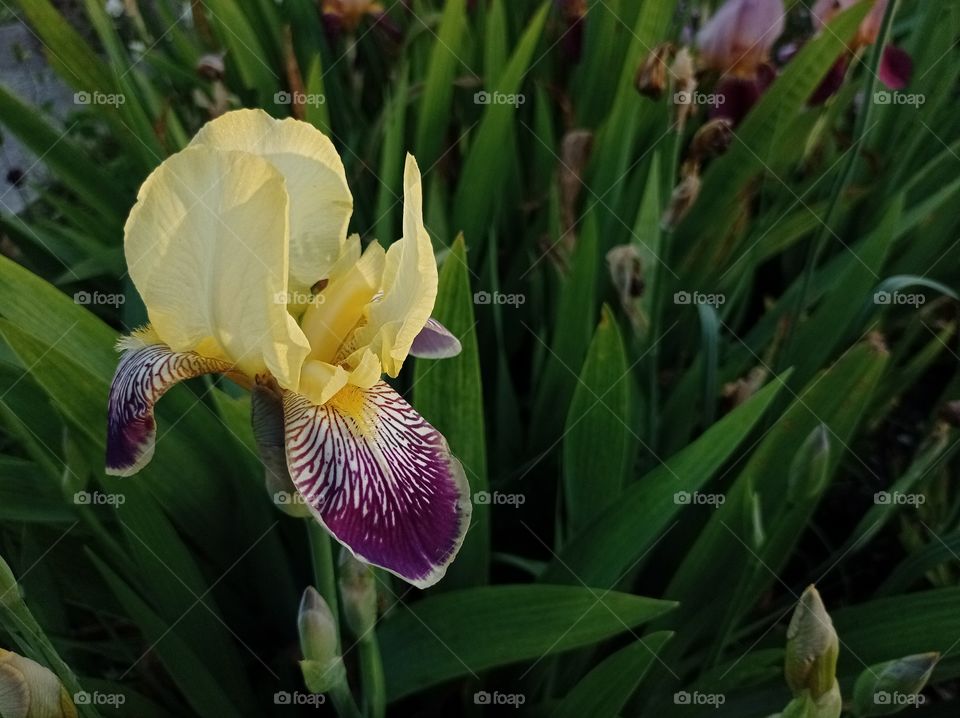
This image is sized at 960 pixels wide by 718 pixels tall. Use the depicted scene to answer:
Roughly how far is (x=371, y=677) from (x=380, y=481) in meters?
0.25

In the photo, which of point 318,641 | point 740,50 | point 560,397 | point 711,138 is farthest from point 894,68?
Answer: point 318,641

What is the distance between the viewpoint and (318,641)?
2.13 feet

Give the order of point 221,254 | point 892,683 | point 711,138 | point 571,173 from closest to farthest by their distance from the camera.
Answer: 1. point 221,254
2. point 892,683
3. point 711,138
4. point 571,173

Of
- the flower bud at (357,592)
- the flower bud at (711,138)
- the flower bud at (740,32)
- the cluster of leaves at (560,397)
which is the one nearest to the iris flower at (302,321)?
the flower bud at (357,592)

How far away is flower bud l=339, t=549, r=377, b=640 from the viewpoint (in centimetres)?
68

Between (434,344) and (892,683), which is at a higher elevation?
(434,344)

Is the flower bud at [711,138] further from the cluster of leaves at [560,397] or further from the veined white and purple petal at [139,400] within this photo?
the veined white and purple petal at [139,400]

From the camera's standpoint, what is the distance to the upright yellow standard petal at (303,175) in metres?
0.61

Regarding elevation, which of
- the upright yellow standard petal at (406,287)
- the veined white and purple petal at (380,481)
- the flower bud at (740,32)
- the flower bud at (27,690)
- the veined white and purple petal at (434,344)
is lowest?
the flower bud at (27,690)

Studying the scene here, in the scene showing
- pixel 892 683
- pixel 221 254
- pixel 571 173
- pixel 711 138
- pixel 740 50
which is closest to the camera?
pixel 221 254

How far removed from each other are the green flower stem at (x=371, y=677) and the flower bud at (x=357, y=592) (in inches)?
0.8

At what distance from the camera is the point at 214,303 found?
61cm

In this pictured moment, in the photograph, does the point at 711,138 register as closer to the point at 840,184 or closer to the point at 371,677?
the point at 840,184

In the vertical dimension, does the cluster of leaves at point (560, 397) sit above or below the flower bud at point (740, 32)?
below
